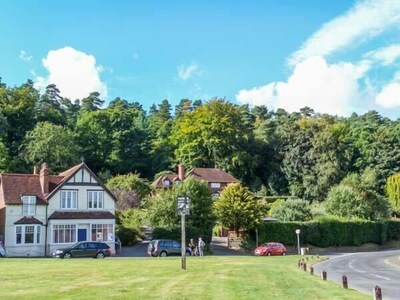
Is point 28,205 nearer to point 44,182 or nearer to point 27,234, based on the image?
point 27,234

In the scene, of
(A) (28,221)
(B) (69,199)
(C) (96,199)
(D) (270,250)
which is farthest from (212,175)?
(A) (28,221)

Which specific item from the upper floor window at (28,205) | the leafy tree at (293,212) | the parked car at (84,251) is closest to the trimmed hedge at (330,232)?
the leafy tree at (293,212)

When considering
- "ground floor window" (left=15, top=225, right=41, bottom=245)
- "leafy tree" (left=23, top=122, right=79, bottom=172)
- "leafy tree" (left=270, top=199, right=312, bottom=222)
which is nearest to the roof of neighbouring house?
"leafy tree" (left=23, top=122, right=79, bottom=172)

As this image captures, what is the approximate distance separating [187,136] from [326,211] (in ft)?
127

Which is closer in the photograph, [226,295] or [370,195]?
[226,295]

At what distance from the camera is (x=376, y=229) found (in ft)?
212

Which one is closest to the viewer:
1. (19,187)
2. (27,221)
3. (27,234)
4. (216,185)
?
(27,221)

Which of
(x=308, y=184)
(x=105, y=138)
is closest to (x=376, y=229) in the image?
(x=308, y=184)

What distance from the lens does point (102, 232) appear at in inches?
2058

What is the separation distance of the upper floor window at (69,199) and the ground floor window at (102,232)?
2978 mm

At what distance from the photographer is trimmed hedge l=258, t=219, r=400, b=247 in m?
56.4

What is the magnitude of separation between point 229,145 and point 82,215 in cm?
4779

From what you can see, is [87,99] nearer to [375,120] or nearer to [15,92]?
[15,92]

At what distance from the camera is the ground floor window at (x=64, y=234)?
166 ft
